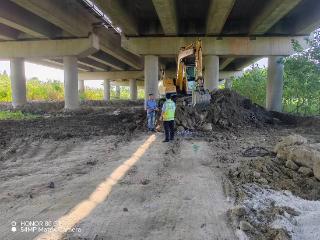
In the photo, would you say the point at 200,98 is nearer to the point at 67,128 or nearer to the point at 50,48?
the point at 67,128

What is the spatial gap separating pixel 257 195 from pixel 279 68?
1899 cm

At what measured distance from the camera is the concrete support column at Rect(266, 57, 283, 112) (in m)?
23.7

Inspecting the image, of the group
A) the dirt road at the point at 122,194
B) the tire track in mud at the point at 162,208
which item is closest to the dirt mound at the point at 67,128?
the dirt road at the point at 122,194

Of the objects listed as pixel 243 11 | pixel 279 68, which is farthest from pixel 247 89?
pixel 243 11

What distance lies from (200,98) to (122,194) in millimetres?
10897

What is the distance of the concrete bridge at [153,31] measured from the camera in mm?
17547

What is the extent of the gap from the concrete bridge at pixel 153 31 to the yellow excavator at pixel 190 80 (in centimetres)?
181

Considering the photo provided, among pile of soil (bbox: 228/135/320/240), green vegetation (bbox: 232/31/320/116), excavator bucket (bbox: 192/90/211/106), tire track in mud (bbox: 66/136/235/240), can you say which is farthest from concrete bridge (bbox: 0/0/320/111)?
tire track in mud (bbox: 66/136/235/240)

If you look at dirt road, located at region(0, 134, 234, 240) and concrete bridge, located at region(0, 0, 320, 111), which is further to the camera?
concrete bridge, located at region(0, 0, 320, 111)

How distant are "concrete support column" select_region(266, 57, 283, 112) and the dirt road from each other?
575 inches

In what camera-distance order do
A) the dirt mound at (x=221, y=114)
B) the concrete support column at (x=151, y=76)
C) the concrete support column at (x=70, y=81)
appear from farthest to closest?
the concrete support column at (x=70, y=81) → the concrete support column at (x=151, y=76) → the dirt mound at (x=221, y=114)

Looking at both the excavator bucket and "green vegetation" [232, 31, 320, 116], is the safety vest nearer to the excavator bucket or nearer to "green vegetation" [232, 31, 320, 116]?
the excavator bucket

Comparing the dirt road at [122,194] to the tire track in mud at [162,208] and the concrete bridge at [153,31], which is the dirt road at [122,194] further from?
the concrete bridge at [153,31]

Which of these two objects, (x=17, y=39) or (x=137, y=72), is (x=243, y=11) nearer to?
(x=17, y=39)
